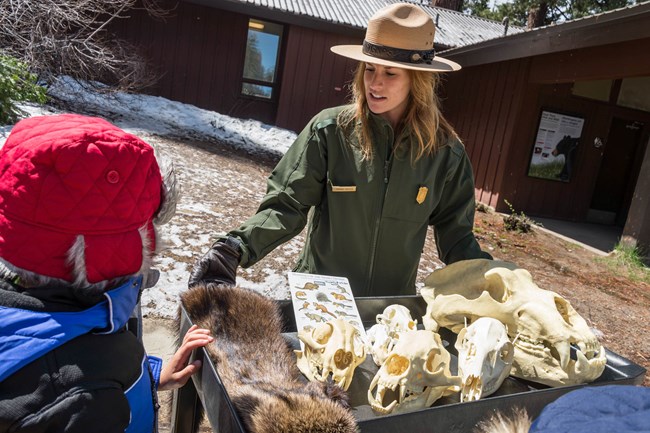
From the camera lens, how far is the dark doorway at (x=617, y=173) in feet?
38.9

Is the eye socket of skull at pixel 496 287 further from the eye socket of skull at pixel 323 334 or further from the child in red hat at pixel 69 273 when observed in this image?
the child in red hat at pixel 69 273

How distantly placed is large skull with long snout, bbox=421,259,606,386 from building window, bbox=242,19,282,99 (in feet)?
43.6

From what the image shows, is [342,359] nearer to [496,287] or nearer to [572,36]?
[496,287]

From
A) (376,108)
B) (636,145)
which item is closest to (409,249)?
(376,108)

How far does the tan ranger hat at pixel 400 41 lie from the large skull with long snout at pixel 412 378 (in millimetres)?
1087

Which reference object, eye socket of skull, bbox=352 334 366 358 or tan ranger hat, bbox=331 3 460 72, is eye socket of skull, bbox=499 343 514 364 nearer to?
eye socket of skull, bbox=352 334 366 358

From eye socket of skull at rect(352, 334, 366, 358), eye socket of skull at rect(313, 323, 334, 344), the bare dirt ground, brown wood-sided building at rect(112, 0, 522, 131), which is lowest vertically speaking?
the bare dirt ground

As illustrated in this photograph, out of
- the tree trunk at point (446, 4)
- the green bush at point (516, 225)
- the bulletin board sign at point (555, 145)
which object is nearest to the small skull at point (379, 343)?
the green bush at point (516, 225)

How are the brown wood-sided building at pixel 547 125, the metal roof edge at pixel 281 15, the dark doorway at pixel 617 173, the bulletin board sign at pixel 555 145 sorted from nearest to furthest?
the brown wood-sided building at pixel 547 125, the bulletin board sign at pixel 555 145, the dark doorway at pixel 617 173, the metal roof edge at pixel 281 15

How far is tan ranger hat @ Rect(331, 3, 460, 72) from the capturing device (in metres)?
2.02

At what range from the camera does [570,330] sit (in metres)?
1.54

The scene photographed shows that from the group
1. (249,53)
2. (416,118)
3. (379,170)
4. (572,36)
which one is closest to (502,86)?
(572,36)

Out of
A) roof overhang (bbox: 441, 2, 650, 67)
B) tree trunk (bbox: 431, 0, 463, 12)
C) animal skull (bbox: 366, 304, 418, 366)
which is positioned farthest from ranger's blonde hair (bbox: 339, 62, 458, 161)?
tree trunk (bbox: 431, 0, 463, 12)

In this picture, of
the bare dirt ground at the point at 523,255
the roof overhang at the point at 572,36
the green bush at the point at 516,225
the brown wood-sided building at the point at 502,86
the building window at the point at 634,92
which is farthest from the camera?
the building window at the point at 634,92
